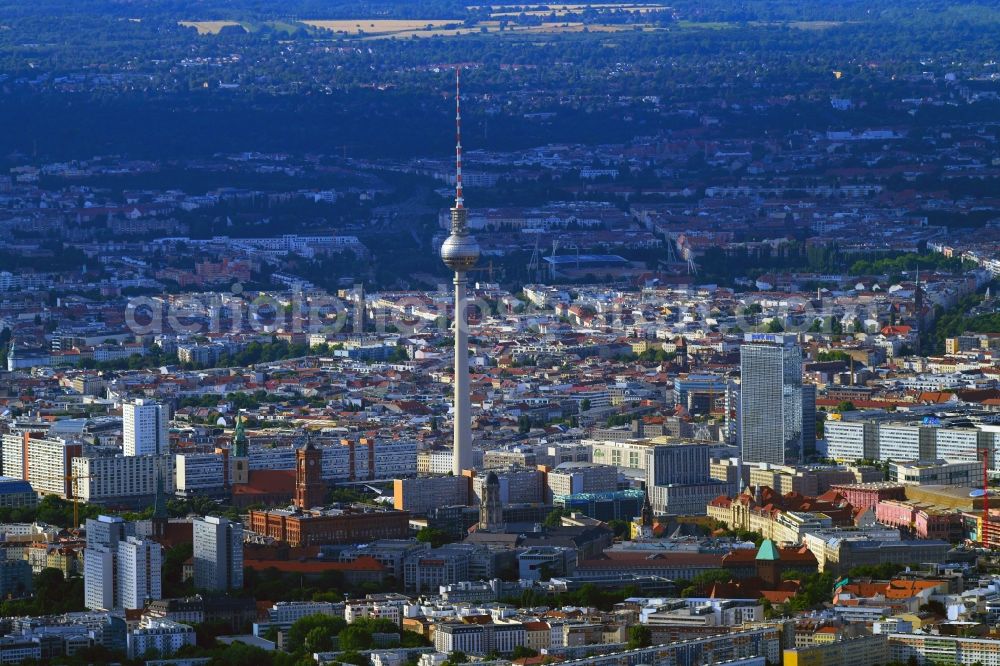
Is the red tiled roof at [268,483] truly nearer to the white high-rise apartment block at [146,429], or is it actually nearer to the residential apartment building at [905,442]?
the white high-rise apartment block at [146,429]

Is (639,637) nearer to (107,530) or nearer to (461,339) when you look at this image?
(107,530)

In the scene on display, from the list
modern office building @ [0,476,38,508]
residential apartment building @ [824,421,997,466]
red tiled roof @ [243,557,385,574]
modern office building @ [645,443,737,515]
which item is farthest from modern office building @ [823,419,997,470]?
red tiled roof @ [243,557,385,574]

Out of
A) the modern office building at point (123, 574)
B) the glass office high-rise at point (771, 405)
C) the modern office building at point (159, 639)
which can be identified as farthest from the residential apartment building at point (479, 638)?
the glass office high-rise at point (771, 405)

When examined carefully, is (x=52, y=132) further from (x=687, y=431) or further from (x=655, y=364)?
(x=687, y=431)

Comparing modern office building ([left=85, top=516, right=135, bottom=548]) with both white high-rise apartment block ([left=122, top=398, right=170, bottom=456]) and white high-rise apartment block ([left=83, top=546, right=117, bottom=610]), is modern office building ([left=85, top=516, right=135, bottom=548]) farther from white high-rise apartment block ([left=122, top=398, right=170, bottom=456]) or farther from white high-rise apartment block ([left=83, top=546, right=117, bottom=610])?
white high-rise apartment block ([left=122, top=398, right=170, bottom=456])

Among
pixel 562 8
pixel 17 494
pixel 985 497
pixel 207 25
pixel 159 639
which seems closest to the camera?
pixel 159 639

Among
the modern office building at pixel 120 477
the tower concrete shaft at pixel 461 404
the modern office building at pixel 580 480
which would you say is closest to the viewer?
the modern office building at pixel 580 480

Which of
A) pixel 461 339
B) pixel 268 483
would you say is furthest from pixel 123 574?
pixel 461 339
